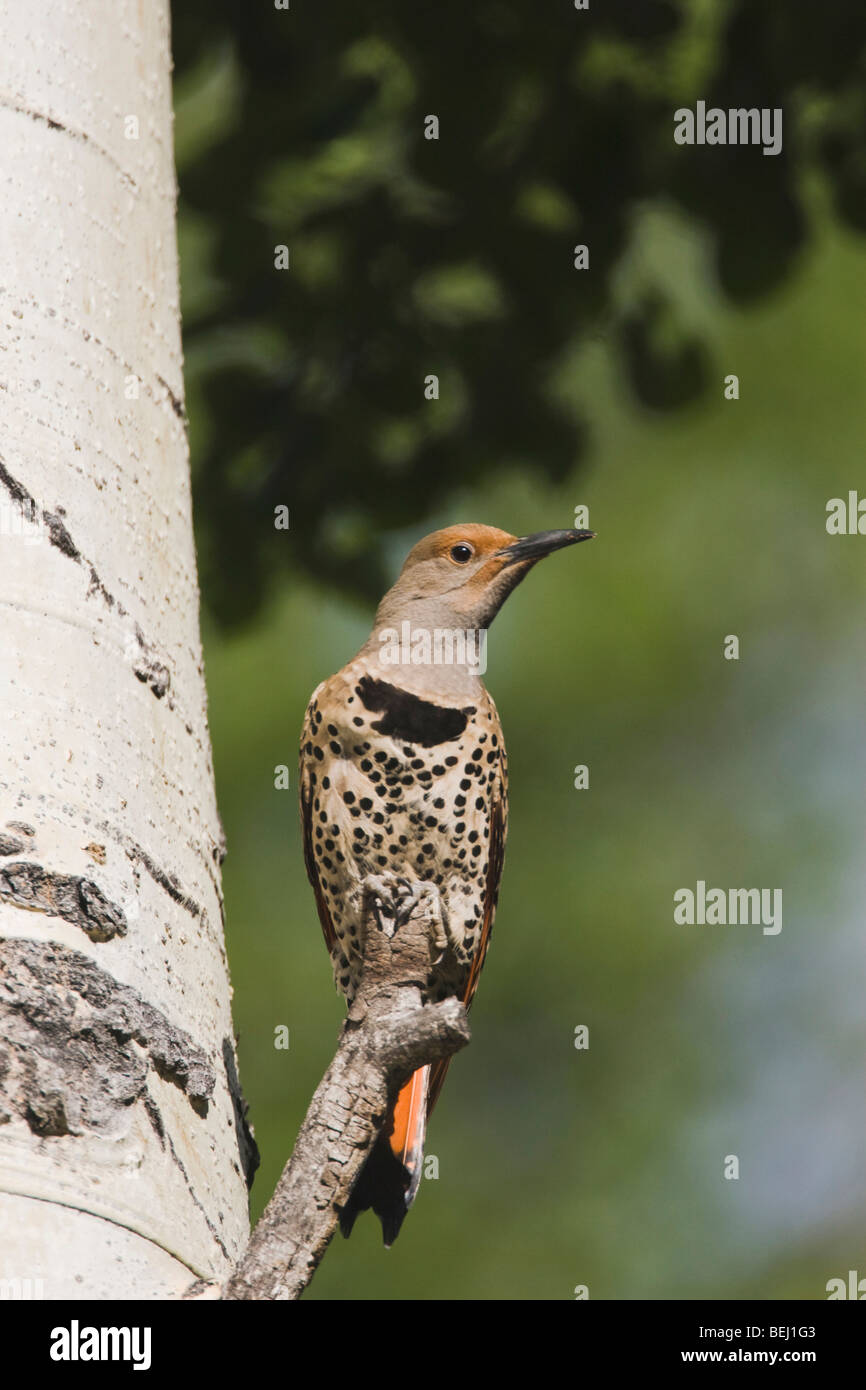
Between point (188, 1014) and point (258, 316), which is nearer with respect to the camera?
point (188, 1014)

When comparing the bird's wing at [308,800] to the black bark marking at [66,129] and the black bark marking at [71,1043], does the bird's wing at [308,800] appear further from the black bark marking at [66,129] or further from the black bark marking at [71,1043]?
the black bark marking at [71,1043]

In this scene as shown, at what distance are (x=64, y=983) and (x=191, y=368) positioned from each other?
2737 mm

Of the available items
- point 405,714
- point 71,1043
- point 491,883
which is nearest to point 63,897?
point 71,1043

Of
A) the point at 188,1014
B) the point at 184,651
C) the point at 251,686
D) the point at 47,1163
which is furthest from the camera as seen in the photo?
the point at 251,686

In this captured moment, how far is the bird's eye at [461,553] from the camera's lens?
371 centimetres

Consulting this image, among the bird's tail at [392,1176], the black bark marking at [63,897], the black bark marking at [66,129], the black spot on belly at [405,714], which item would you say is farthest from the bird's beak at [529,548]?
the black bark marking at [63,897]

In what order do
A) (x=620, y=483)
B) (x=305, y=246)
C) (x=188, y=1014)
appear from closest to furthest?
(x=188, y=1014) < (x=305, y=246) < (x=620, y=483)

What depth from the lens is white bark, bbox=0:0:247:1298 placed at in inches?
61.1

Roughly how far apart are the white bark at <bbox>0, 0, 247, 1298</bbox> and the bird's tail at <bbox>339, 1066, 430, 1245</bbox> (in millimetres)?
953

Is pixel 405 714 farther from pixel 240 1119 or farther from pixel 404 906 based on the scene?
pixel 240 1119

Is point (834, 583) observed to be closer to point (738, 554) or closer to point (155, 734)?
point (738, 554)

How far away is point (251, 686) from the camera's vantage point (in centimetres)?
599

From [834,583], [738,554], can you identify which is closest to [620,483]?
[738,554]

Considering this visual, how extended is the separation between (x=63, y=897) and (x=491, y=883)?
1.94m
